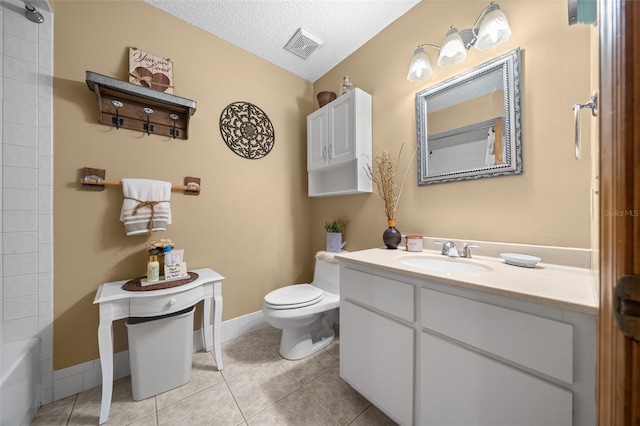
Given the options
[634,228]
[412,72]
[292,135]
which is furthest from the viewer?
[292,135]

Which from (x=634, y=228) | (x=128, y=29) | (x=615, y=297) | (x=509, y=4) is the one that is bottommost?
(x=615, y=297)

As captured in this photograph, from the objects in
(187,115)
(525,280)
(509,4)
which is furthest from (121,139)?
(509,4)

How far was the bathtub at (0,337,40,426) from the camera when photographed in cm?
101

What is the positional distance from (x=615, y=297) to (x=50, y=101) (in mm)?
2429

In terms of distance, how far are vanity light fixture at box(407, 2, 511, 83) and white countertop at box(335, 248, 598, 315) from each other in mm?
1167

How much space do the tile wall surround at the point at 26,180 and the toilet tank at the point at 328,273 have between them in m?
1.74

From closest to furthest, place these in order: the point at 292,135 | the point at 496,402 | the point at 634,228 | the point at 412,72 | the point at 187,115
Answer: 1. the point at 634,228
2. the point at 496,402
3. the point at 412,72
4. the point at 187,115
5. the point at 292,135

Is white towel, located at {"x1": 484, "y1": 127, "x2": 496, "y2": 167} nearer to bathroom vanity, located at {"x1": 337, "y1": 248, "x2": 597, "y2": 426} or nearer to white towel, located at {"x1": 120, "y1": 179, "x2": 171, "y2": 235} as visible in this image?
bathroom vanity, located at {"x1": 337, "y1": 248, "x2": 597, "y2": 426}

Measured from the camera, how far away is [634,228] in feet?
0.99

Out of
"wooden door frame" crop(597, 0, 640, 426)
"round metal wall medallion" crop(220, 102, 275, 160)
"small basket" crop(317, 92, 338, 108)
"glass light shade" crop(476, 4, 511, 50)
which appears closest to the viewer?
"wooden door frame" crop(597, 0, 640, 426)

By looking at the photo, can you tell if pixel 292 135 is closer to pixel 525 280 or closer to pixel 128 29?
pixel 128 29

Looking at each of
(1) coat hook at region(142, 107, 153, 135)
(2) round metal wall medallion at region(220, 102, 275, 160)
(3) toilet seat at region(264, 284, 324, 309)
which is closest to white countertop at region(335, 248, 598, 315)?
(3) toilet seat at region(264, 284, 324, 309)

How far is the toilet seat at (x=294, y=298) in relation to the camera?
160 cm

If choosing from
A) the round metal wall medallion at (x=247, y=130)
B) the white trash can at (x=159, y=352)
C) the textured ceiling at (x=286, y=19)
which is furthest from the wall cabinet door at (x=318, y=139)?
the white trash can at (x=159, y=352)
